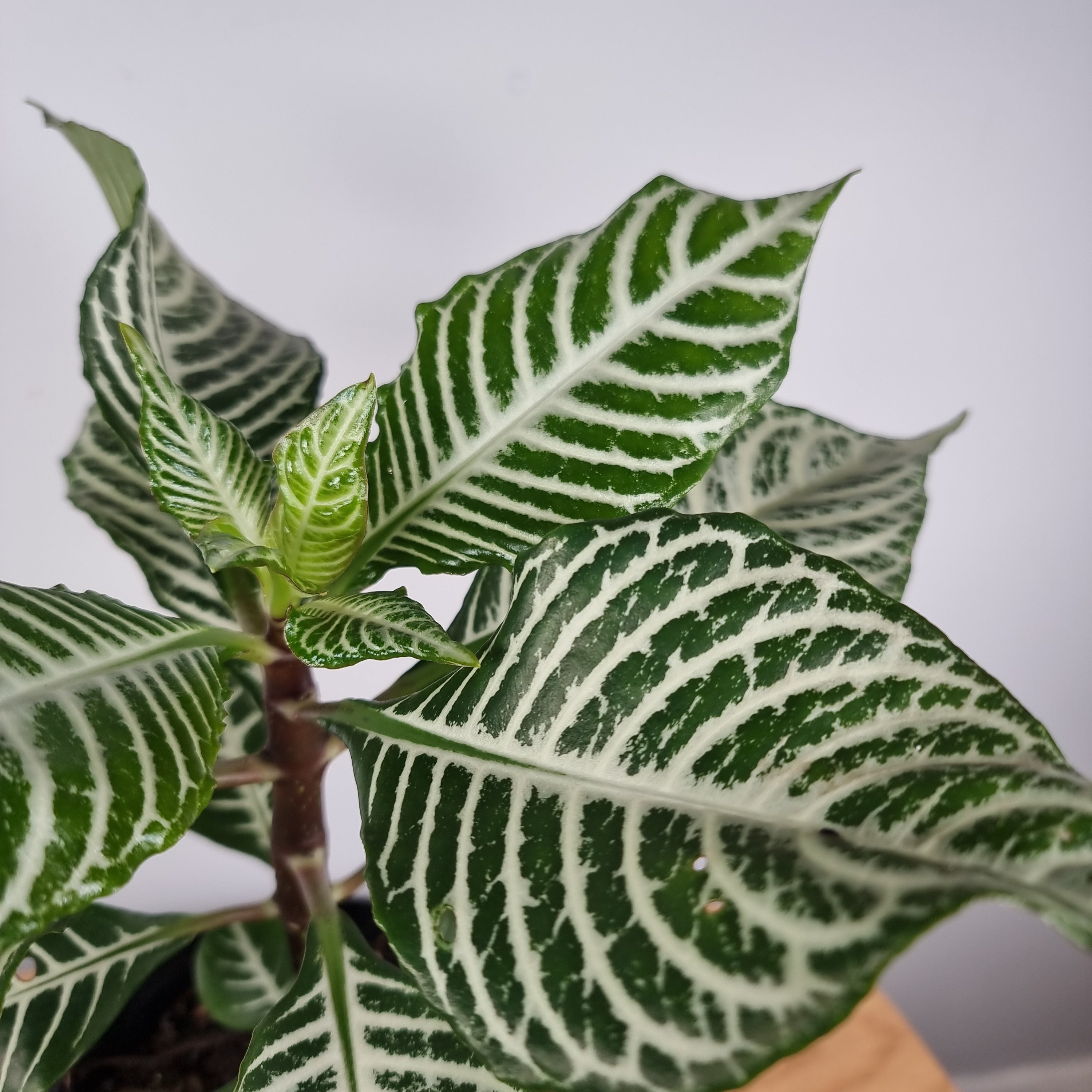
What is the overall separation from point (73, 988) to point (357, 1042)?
0.66ft

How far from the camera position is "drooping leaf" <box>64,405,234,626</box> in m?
0.51

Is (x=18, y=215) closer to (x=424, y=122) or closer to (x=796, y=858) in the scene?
(x=424, y=122)

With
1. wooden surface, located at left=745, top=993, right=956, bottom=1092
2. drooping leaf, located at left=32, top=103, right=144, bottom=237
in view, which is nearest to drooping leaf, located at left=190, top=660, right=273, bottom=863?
drooping leaf, located at left=32, top=103, right=144, bottom=237

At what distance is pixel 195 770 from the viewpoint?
13.0 inches

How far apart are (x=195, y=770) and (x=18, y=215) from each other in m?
0.48

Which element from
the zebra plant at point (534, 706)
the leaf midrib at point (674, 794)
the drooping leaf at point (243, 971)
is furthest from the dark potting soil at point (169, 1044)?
the leaf midrib at point (674, 794)

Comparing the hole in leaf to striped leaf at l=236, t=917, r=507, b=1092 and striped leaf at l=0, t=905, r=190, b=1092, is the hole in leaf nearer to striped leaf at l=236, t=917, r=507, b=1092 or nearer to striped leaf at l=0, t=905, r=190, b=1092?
striped leaf at l=236, t=917, r=507, b=1092

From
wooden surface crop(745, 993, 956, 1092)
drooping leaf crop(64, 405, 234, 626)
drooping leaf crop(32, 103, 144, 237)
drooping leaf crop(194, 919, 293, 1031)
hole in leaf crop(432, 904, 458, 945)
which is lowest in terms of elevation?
wooden surface crop(745, 993, 956, 1092)

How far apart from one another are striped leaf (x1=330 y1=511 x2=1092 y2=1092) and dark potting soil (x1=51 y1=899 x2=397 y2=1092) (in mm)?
316

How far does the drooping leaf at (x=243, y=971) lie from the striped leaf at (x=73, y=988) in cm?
7

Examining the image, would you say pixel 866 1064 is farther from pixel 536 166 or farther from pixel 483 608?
pixel 536 166

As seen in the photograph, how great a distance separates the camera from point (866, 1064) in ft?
2.61

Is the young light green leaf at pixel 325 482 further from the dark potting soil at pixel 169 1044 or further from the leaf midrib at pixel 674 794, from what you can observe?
the dark potting soil at pixel 169 1044

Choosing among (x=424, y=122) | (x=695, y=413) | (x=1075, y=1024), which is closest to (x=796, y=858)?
(x=695, y=413)
